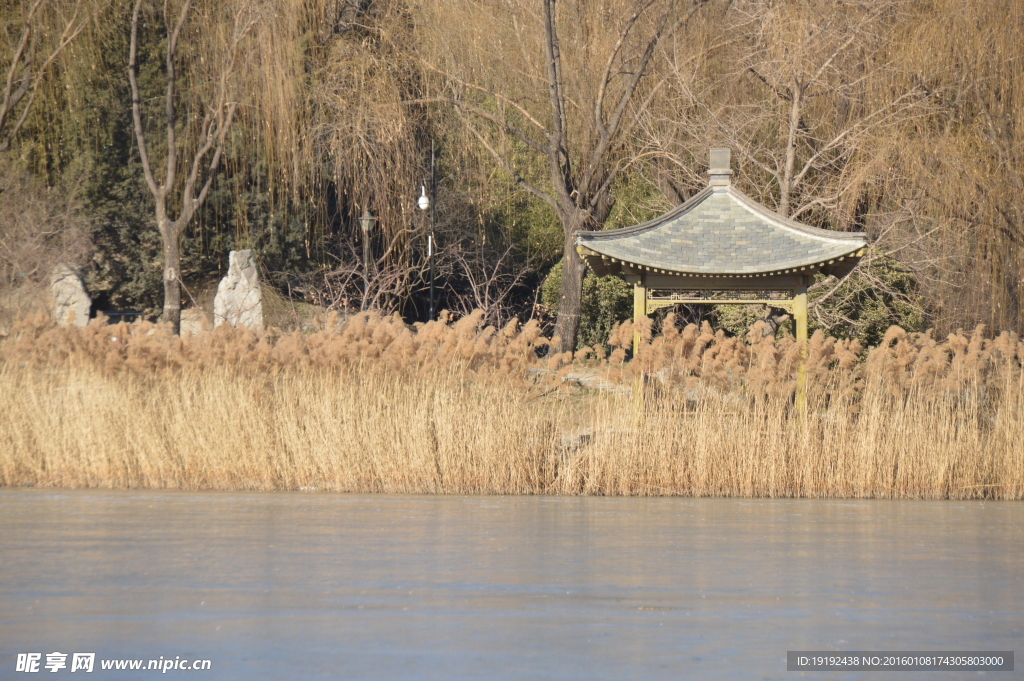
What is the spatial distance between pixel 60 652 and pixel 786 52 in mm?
13570

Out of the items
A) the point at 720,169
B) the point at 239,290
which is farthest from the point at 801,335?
the point at 239,290

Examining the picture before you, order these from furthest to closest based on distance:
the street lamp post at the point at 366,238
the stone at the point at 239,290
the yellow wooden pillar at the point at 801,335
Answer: the stone at the point at 239,290 < the street lamp post at the point at 366,238 < the yellow wooden pillar at the point at 801,335

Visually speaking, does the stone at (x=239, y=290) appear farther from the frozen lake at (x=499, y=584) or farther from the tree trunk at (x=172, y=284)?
the frozen lake at (x=499, y=584)

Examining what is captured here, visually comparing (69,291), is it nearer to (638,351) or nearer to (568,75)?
(568,75)

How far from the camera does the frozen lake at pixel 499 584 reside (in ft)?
18.4

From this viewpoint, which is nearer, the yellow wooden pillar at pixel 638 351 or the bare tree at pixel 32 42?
the yellow wooden pillar at pixel 638 351

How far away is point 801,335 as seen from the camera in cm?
1184

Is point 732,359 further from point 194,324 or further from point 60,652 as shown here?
point 194,324

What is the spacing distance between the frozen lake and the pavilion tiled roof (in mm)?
2785

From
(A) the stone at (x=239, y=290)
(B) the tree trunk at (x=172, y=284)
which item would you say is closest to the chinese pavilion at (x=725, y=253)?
(B) the tree trunk at (x=172, y=284)

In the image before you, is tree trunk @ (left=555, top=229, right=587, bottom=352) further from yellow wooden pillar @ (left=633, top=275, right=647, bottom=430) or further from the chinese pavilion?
yellow wooden pillar @ (left=633, top=275, right=647, bottom=430)

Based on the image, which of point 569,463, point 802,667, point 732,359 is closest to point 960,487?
point 732,359

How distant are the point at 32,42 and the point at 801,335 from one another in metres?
13.9

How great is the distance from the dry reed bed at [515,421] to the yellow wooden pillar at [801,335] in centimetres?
9
